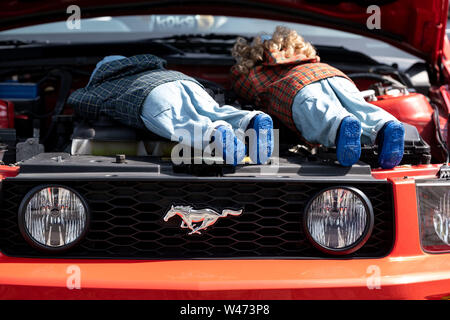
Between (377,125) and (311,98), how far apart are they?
0.80ft

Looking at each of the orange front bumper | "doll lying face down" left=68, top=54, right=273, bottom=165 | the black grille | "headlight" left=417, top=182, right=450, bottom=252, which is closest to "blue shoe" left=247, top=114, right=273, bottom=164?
"doll lying face down" left=68, top=54, right=273, bottom=165

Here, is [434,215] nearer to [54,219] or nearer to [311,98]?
[311,98]

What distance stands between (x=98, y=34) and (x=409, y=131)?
1.73 m

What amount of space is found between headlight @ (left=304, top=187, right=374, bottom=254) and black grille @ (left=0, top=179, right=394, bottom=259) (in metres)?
0.04

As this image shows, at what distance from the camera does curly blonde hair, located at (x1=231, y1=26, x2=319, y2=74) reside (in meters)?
2.09

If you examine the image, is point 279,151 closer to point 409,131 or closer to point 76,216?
point 409,131

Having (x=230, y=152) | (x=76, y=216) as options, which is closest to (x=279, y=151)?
(x=230, y=152)

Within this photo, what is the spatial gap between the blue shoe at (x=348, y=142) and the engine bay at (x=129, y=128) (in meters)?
0.08

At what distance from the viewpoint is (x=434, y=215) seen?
151 centimetres

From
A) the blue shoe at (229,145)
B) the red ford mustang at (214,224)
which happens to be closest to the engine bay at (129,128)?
the red ford mustang at (214,224)

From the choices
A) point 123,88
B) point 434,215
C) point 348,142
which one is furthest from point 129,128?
point 434,215

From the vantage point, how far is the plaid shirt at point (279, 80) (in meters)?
1.85

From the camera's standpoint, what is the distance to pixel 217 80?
2.62 metres

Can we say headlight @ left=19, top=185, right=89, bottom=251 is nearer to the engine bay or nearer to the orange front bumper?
the orange front bumper
